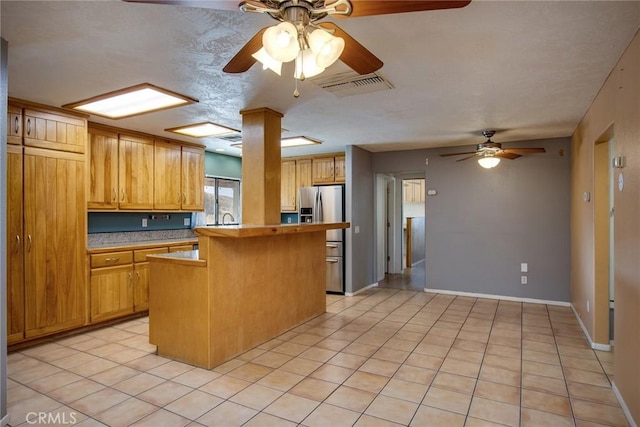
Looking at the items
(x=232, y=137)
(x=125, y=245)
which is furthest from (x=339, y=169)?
(x=125, y=245)

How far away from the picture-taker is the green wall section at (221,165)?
6309 millimetres

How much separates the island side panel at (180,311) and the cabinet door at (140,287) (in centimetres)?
126

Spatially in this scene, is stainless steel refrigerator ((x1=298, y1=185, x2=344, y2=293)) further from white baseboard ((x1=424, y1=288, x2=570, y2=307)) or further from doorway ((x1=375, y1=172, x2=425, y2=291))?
white baseboard ((x1=424, y1=288, x2=570, y2=307))

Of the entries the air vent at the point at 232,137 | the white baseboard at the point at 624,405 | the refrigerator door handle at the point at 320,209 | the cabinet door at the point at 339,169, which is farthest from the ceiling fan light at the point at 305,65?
the cabinet door at the point at 339,169

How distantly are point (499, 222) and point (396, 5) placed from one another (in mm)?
4912

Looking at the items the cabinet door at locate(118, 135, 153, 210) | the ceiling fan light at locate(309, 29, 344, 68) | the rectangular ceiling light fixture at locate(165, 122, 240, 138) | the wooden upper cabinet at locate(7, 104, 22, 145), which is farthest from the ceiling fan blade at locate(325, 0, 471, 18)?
the cabinet door at locate(118, 135, 153, 210)

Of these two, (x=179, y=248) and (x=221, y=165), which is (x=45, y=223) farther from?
(x=221, y=165)

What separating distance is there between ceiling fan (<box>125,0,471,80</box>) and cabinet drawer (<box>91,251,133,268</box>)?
3.28m

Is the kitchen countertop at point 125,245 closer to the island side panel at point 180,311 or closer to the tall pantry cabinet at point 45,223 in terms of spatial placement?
the tall pantry cabinet at point 45,223

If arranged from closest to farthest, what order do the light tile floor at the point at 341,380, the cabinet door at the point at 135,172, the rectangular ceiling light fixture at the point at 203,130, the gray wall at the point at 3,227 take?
1. the gray wall at the point at 3,227
2. the light tile floor at the point at 341,380
3. the rectangular ceiling light fixture at the point at 203,130
4. the cabinet door at the point at 135,172

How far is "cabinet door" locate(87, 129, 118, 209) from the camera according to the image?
14.1ft

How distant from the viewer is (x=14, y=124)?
134 inches

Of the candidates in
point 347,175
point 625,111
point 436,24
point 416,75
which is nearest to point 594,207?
point 625,111

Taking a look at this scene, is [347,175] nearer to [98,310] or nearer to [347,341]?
[347,341]
